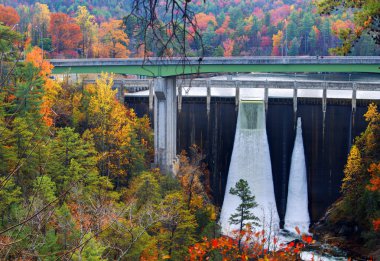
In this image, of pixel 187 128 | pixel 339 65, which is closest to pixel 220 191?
pixel 187 128

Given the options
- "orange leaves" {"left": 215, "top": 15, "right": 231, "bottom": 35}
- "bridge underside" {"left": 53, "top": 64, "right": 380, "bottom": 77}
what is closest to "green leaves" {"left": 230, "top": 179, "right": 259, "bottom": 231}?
"bridge underside" {"left": 53, "top": 64, "right": 380, "bottom": 77}

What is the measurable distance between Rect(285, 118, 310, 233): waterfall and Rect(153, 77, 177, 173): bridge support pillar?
680 centimetres

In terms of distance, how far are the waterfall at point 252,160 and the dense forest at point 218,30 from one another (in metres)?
15.9

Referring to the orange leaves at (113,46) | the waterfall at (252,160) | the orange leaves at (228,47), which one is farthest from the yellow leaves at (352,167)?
the orange leaves at (228,47)

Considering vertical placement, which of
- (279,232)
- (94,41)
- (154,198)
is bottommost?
(279,232)

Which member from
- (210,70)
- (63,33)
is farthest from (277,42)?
(210,70)

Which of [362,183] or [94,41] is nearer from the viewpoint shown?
[362,183]

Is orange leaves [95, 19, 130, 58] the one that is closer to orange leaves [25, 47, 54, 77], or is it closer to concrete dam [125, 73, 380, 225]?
concrete dam [125, 73, 380, 225]

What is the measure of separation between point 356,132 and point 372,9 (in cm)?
2172

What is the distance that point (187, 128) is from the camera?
106 feet

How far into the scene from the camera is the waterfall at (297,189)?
2958 centimetres

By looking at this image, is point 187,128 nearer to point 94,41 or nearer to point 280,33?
point 94,41

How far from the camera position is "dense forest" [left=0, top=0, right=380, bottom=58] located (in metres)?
52.4

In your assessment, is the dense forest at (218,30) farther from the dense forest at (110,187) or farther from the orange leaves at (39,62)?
the orange leaves at (39,62)
